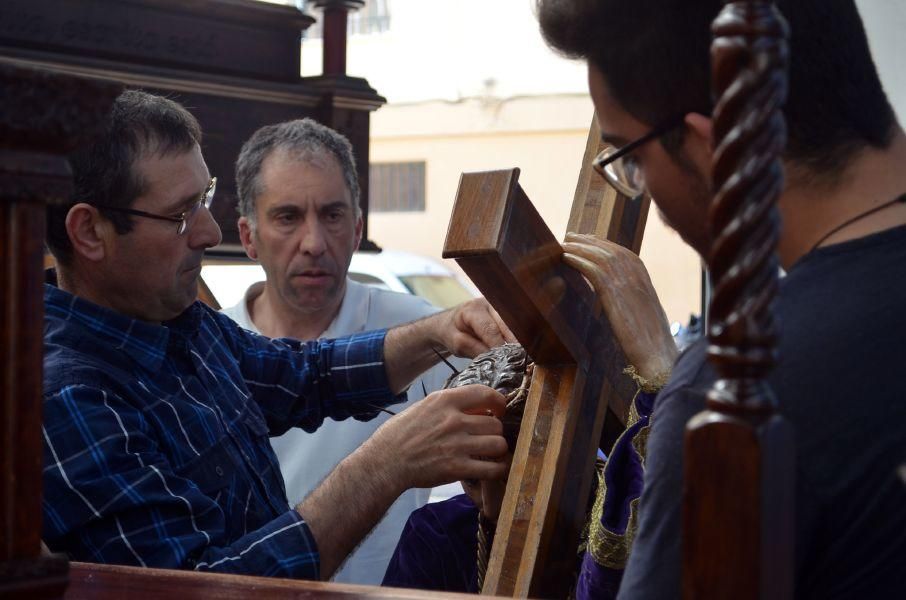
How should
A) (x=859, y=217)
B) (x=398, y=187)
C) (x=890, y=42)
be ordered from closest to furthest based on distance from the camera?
1. (x=859, y=217)
2. (x=890, y=42)
3. (x=398, y=187)

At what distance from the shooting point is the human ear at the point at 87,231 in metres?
1.99

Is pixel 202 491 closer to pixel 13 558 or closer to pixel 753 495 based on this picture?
pixel 13 558

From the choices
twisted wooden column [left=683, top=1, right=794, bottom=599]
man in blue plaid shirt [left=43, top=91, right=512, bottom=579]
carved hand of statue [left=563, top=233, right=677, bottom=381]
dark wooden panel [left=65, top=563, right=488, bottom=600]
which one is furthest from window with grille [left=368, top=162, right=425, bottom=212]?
twisted wooden column [left=683, top=1, right=794, bottom=599]

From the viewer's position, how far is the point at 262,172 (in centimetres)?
305

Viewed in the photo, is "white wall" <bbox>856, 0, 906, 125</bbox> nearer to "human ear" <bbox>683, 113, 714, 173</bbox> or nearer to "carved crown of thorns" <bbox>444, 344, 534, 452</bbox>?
"carved crown of thorns" <bbox>444, 344, 534, 452</bbox>

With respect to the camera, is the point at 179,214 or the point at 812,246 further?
the point at 179,214

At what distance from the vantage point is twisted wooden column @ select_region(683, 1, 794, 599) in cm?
72

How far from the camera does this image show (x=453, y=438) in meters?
1.69

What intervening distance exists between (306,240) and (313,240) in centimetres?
2

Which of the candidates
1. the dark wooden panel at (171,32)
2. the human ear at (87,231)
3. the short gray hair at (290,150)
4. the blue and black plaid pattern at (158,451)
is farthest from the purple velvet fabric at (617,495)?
the dark wooden panel at (171,32)

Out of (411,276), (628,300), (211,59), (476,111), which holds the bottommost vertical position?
(411,276)

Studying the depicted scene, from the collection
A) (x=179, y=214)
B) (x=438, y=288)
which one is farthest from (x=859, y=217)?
(x=438, y=288)

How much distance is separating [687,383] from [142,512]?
1.04 metres

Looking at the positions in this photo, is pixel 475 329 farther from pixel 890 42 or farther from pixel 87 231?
pixel 890 42
